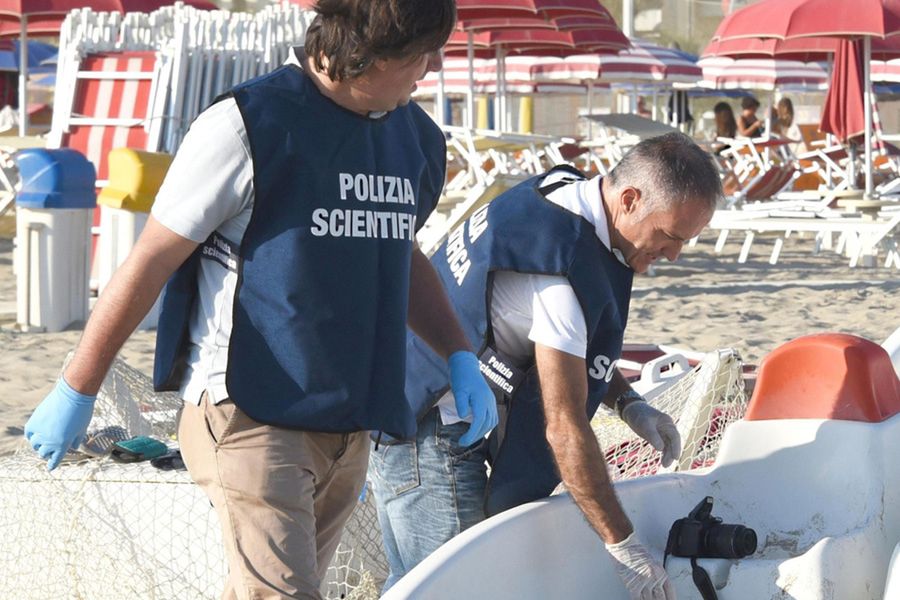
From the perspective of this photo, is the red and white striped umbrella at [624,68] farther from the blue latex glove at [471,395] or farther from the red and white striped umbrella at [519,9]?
the blue latex glove at [471,395]

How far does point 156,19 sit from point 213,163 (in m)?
7.79

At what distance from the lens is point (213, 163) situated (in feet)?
6.42

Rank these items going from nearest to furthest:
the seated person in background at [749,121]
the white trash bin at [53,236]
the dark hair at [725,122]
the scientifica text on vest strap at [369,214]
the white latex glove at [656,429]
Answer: the scientifica text on vest strap at [369,214]
the white latex glove at [656,429]
the white trash bin at [53,236]
the dark hair at [725,122]
the seated person in background at [749,121]

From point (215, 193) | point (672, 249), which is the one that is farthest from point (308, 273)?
point (672, 249)

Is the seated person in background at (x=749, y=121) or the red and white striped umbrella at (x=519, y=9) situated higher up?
the red and white striped umbrella at (x=519, y=9)

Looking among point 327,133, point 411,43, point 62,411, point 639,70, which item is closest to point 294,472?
point 62,411

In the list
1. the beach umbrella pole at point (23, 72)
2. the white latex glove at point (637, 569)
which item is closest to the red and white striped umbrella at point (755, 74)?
the beach umbrella pole at point (23, 72)

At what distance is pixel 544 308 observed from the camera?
7.64 feet

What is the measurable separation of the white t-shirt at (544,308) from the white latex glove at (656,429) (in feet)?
1.23

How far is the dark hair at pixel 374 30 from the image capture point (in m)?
1.93

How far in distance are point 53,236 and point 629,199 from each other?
17.8 feet

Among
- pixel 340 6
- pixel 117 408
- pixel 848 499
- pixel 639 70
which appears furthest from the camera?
pixel 639 70

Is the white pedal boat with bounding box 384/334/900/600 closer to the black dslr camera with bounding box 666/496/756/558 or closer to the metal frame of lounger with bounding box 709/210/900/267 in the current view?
the black dslr camera with bounding box 666/496/756/558

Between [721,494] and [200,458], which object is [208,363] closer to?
[200,458]
